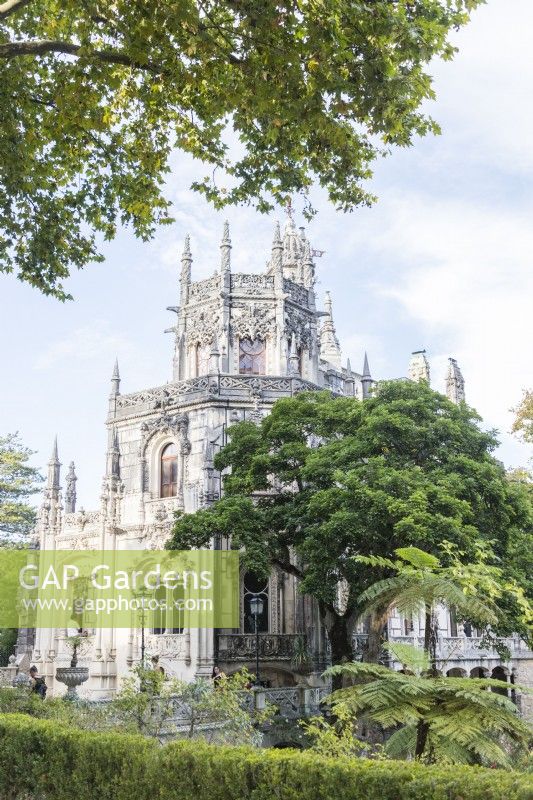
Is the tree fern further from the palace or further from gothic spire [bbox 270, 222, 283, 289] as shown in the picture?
gothic spire [bbox 270, 222, 283, 289]

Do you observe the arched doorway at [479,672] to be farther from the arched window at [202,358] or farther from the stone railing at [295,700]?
the arched window at [202,358]

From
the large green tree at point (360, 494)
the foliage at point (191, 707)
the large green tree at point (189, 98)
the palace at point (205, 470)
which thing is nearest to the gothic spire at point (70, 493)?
the palace at point (205, 470)

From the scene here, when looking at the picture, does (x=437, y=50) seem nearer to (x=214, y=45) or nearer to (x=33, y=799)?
(x=214, y=45)

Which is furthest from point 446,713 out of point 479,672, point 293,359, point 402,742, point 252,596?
point 479,672

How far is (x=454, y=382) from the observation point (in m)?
60.9

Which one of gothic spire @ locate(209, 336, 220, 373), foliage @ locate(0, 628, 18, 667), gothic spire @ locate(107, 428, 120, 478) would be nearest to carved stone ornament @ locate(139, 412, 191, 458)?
gothic spire @ locate(107, 428, 120, 478)

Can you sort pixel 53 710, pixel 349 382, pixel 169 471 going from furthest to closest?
1. pixel 349 382
2. pixel 169 471
3. pixel 53 710

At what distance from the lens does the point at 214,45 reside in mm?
11375

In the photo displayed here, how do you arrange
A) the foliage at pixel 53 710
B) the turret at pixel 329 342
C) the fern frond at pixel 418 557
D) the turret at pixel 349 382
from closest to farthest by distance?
the fern frond at pixel 418 557, the foliage at pixel 53 710, the turret at pixel 349 382, the turret at pixel 329 342

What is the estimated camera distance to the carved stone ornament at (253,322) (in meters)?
40.4

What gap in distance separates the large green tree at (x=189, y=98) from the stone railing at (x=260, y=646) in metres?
19.8

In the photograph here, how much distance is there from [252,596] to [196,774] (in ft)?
76.8

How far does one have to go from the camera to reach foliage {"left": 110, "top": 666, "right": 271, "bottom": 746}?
16.1 meters

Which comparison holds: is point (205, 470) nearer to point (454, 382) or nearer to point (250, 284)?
point (250, 284)
